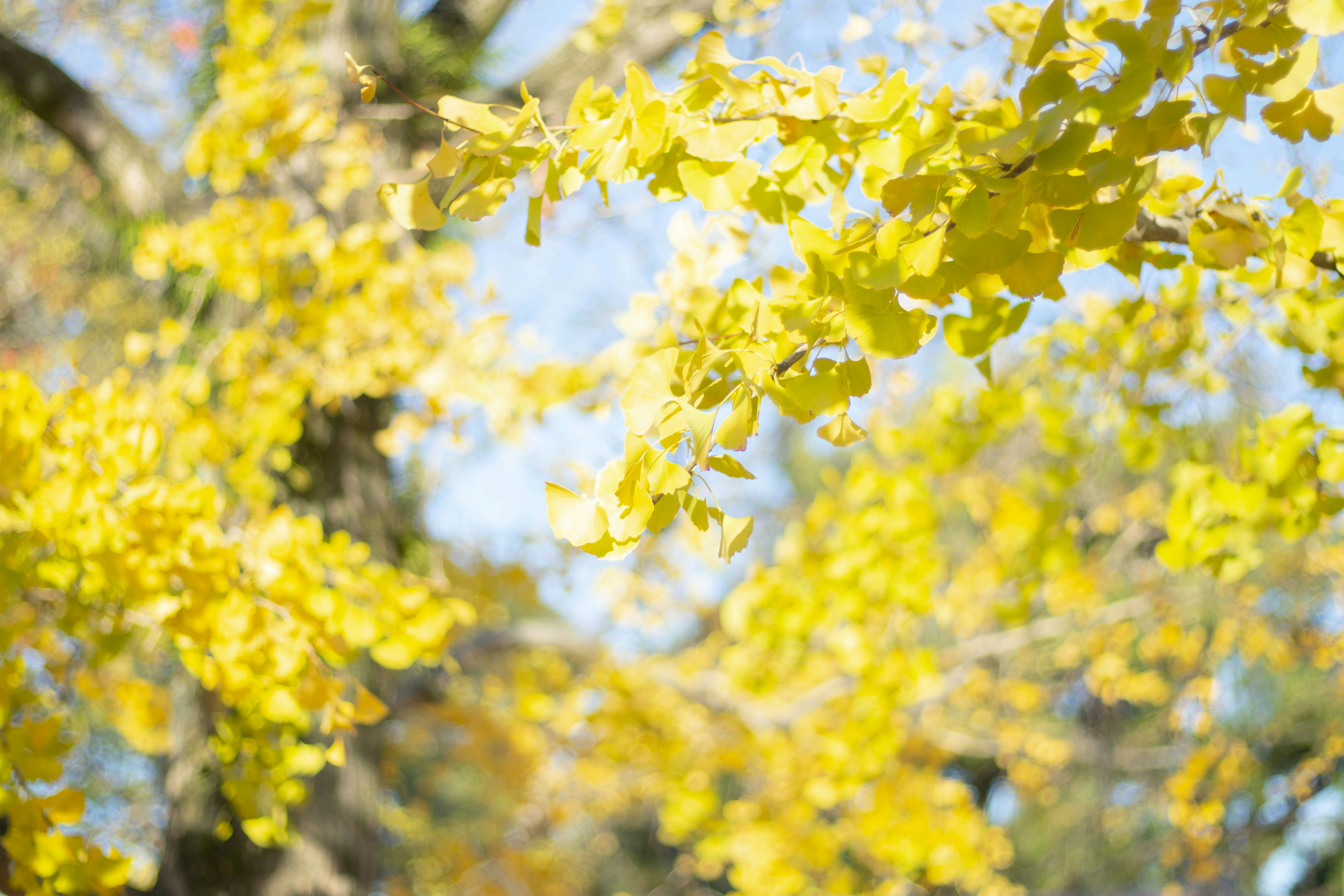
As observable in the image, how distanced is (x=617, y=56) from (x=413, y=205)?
1771 mm

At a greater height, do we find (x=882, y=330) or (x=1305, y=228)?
(x=882, y=330)

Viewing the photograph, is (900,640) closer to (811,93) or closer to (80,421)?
(811,93)

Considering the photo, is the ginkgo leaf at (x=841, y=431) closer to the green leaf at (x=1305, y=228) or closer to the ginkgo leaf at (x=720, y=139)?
the ginkgo leaf at (x=720, y=139)

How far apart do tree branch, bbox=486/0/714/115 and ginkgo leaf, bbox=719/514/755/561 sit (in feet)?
6.02

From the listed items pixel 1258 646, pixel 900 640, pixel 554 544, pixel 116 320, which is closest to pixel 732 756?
pixel 554 544

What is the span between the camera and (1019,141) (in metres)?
0.53

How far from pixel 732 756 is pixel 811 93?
2.95m

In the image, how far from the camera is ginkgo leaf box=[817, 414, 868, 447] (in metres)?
0.61

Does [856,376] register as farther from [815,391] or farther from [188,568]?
[188,568]

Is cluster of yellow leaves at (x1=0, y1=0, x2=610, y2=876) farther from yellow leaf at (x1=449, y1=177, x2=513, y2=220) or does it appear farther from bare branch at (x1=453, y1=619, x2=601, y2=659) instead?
bare branch at (x1=453, y1=619, x2=601, y2=659)

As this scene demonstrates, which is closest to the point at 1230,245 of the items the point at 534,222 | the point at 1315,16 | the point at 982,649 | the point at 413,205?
the point at 1315,16

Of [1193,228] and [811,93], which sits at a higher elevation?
[811,93]

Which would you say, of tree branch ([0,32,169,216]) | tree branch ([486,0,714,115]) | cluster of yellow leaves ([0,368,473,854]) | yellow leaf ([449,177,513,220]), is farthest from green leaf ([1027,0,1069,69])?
tree branch ([0,32,169,216])

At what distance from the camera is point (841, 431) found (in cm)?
62
